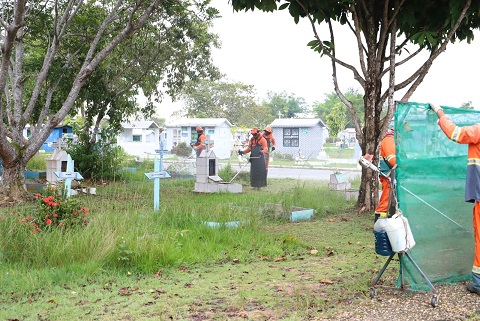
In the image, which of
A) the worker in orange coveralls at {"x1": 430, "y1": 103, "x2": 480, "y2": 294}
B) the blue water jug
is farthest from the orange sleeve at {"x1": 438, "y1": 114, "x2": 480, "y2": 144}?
the blue water jug

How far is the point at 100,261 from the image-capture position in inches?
254

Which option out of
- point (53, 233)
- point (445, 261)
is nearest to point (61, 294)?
point (53, 233)

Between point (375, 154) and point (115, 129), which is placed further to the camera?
point (115, 129)

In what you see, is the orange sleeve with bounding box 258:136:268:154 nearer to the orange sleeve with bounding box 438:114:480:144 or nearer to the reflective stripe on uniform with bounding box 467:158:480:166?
the reflective stripe on uniform with bounding box 467:158:480:166

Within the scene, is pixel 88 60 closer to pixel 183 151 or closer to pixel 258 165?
pixel 258 165

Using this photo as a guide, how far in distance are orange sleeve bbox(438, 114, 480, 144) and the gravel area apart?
58.1 inches

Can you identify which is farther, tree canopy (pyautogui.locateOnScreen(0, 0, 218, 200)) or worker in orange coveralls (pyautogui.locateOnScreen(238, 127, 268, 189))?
worker in orange coveralls (pyautogui.locateOnScreen(238, 127, 268, 189))

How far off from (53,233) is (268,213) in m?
4.89

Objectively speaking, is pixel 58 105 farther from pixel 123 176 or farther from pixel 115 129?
pixel 123 176

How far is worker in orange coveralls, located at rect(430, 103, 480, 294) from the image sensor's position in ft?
16.5

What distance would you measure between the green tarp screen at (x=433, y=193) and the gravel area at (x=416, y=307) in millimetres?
223

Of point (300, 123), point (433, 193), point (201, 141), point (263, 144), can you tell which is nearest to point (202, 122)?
point (300, 123)

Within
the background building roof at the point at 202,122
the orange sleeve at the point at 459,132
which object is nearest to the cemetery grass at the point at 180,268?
the orange sleeve at the point at 459,132

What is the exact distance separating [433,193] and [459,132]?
0.74 metres
